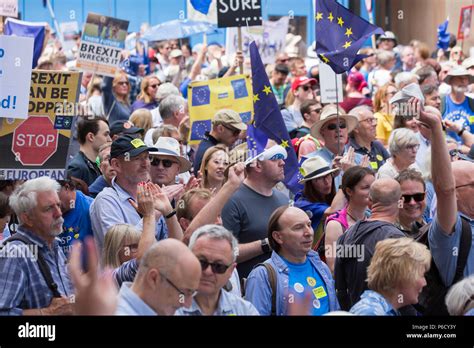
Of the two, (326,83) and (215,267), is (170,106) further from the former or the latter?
(215,267)

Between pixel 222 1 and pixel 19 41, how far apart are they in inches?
155

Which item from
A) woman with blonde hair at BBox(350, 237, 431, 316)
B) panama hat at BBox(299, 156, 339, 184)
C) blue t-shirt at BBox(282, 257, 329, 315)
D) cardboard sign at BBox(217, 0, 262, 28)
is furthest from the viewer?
cardboard sign at BBox(217, 0, 262, 28)

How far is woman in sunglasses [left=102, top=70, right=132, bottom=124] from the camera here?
45.2 ft

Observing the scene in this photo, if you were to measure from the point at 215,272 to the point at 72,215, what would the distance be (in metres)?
2.55

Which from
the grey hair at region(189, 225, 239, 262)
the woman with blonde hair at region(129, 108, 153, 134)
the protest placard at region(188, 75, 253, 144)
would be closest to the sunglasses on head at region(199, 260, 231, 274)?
the grey hair at region(189, 225, 239, 262)

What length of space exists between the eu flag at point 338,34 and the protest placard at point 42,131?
2057mm

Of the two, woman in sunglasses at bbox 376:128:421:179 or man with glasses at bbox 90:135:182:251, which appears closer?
man with glasses at bbox 90:135:182:251

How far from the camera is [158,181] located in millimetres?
8906

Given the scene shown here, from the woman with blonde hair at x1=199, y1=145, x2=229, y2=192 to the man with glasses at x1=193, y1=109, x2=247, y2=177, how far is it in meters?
1.29

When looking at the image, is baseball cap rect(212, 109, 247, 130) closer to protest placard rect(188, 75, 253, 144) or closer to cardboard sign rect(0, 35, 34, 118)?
protest placard rect(188, 75, 253, 144)

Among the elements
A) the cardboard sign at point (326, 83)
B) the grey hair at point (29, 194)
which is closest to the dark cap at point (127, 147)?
the grey hair at point (29, 194)

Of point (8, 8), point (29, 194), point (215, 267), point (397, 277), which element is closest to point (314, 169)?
point (29, 194)

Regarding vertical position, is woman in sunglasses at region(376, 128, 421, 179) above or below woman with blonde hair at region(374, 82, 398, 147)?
below
